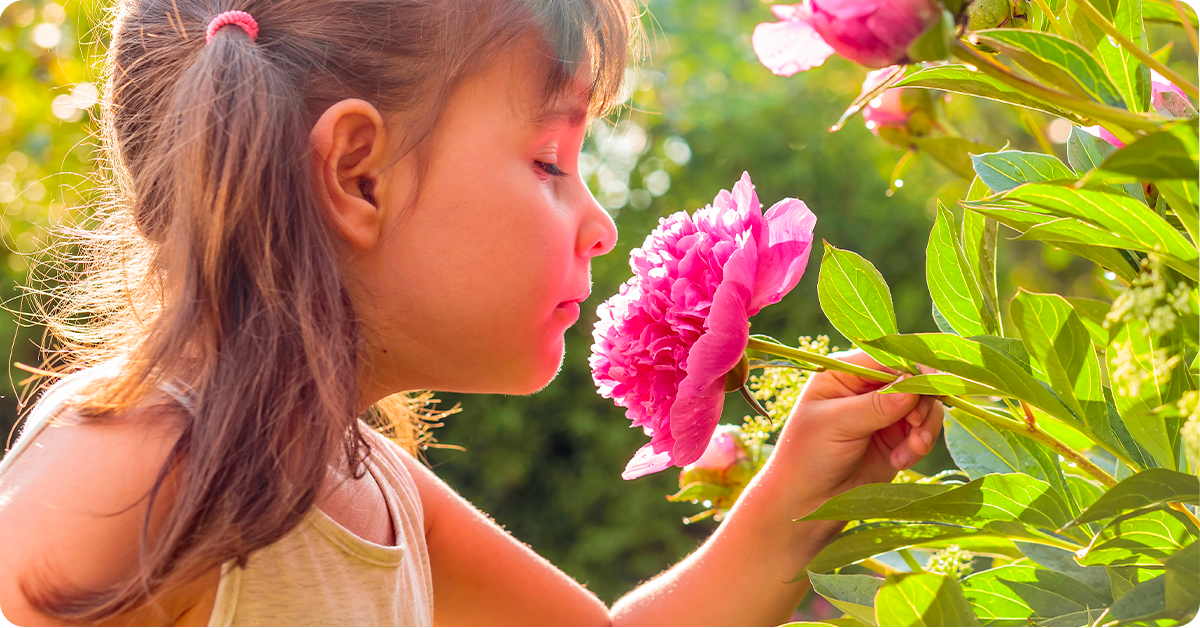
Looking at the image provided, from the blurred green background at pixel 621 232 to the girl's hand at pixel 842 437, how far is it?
2047 millimetres

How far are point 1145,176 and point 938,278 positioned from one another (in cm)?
Result: 31

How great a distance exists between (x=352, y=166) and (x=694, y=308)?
46 centimetres

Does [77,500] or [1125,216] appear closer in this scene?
[1125,216]

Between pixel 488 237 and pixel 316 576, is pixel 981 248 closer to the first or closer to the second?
pixel 488 237

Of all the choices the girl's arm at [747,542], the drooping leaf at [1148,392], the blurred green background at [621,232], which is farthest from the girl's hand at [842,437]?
the blurred green background at [621,232]

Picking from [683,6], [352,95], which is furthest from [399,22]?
[683,6]

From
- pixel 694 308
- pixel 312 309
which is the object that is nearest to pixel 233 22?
pixel 312 309

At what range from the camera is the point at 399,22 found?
99 centimetres

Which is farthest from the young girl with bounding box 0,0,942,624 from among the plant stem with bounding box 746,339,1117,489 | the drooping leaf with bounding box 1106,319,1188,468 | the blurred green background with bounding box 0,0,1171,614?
the blurred green background with bounding box 0,0,1171,614

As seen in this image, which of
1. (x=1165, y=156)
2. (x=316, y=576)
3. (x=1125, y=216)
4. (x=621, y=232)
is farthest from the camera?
(x=621, y=232)

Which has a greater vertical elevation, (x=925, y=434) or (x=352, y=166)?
(x=352, y=166)

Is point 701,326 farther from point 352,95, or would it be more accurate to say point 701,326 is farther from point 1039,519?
point 352,95

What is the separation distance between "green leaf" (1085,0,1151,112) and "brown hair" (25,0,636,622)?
587mm

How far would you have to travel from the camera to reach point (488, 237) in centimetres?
94
